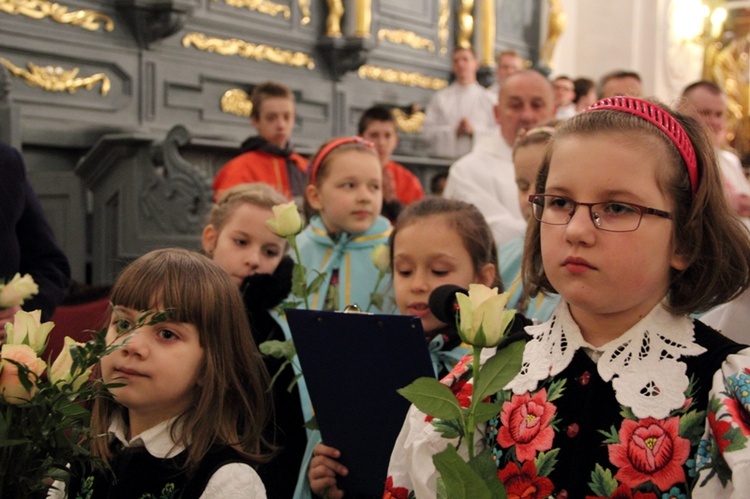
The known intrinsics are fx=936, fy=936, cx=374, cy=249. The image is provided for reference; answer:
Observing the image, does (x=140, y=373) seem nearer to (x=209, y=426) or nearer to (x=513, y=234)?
(x=209, y=426)

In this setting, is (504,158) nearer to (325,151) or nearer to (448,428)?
(325,151)

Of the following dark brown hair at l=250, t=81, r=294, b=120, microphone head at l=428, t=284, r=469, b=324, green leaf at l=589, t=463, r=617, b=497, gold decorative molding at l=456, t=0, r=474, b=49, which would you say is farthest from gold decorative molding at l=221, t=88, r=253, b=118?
green leaf at l=589, t=463, r=617, b=497

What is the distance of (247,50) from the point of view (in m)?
6.88

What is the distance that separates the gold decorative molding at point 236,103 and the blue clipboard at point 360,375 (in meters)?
4.97

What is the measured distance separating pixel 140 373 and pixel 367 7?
630cm

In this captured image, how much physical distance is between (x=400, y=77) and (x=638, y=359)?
7314mm

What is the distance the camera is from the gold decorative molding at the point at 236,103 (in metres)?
6.64

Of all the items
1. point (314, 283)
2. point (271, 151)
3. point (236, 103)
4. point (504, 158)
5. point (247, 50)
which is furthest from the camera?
point (247, 50)

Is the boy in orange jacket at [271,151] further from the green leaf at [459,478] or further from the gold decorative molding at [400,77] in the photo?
the green leaf at [459,478]

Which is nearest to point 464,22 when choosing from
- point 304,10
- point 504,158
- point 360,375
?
point 304,10

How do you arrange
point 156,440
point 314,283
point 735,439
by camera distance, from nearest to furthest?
point 735,439, point 156,440, point 314,283

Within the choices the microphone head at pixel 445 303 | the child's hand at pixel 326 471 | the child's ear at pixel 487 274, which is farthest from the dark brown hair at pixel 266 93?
the microphone head at pixel 445 303

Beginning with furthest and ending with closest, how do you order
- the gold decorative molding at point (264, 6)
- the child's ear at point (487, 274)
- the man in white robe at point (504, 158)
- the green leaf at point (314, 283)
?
the gold decorative molding at point (264, 6), the man in white robe at point (504, 158), the child's ear at point (487, 274), the green leaf at point (314, 283)

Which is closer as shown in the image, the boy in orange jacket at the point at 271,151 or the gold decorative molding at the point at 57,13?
the boy in orange jacket at the point at 271,151
